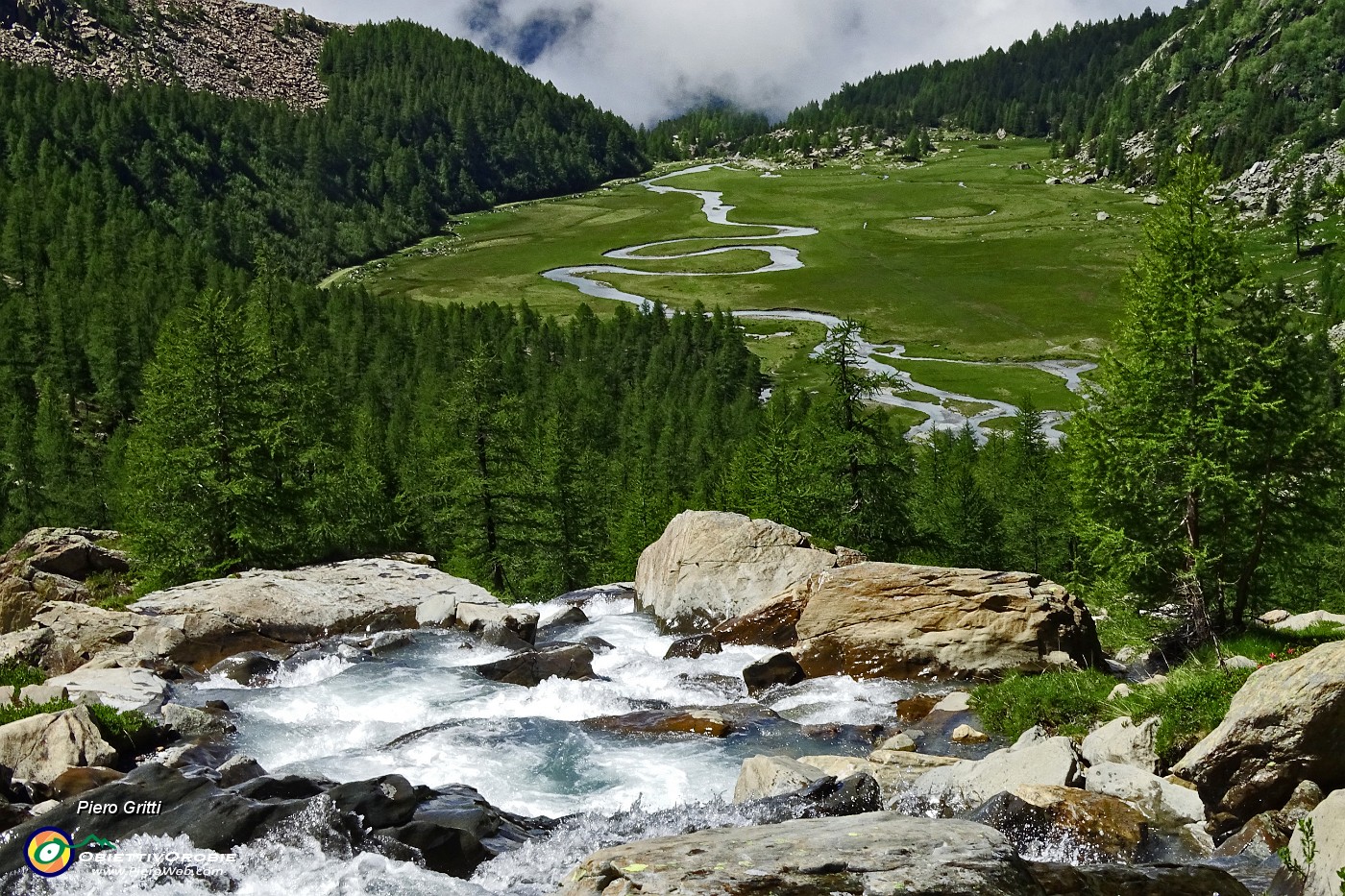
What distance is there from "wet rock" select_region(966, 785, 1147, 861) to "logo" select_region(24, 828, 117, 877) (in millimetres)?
14602

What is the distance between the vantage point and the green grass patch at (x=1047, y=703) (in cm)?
2134

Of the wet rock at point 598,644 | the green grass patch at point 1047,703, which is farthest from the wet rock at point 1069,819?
the wet rock at point 598,644

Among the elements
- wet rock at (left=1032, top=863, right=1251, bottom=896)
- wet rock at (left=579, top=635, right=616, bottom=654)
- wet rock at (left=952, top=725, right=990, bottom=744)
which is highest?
wet rock at (left=1032, top=863, right=1251, bottom=896)

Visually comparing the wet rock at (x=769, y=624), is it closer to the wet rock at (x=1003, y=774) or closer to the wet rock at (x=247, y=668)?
the wet rock at (x=247, y=668)

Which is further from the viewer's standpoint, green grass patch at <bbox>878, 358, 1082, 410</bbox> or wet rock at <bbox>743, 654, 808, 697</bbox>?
green grass patch at <bbox>878, 358, 1082, 410</bbox>

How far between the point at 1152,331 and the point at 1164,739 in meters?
13.6

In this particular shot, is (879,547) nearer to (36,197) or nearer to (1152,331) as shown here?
(1152,331)

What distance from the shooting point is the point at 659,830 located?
Answer: 1750 centimetres

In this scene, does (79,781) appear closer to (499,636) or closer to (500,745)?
(500,745)

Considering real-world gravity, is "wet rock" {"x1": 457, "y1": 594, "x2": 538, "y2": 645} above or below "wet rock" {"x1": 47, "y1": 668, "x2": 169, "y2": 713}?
below

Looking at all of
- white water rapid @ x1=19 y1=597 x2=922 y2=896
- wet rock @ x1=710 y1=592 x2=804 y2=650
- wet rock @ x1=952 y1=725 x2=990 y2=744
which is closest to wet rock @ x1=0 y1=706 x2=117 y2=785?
white water rapid @ x1=19 y1=597 x2=922 y2=896

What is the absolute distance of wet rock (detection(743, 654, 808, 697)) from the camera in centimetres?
3055

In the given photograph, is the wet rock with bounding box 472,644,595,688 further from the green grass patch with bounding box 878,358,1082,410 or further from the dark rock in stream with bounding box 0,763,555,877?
the green grass patch with bounding box 878,358,1082,410

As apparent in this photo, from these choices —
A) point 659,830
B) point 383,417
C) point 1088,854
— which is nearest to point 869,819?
point 1088,854
